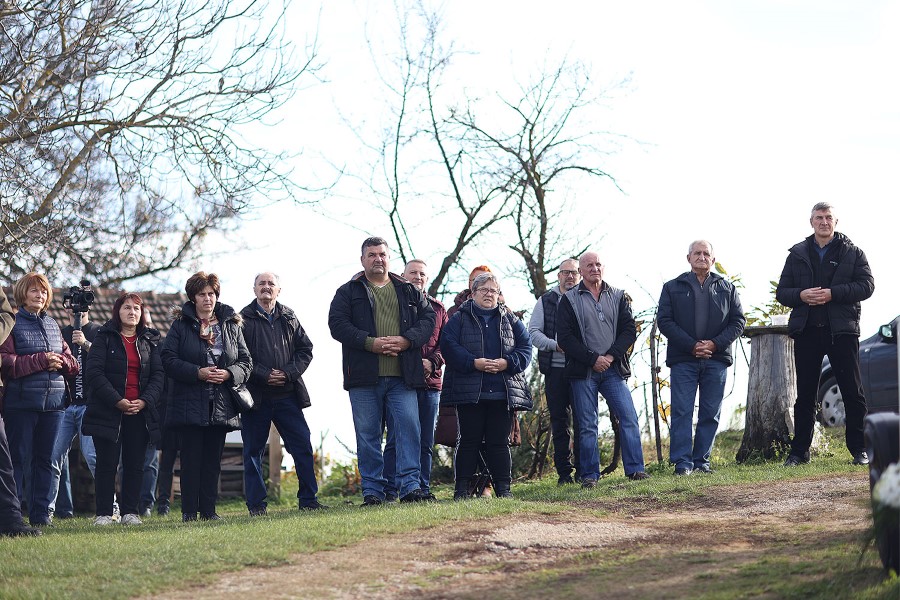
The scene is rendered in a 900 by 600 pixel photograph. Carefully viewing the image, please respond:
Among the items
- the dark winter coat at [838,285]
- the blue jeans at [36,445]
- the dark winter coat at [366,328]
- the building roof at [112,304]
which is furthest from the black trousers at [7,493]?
the building roof at [112,304]

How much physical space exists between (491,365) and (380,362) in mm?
908

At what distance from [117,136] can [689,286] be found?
8.86m

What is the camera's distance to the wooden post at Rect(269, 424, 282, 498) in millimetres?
15141

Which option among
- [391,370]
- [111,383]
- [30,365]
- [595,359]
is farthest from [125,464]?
[595,359]

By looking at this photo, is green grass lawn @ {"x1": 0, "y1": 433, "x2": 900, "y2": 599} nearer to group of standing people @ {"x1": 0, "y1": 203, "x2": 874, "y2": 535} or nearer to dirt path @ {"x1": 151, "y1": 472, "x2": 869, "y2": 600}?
dirt path @ {"x1": 151, "y1": 472, "x2": 869, "y2": 600}

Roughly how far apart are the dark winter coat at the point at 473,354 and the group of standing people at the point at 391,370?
0.01 meters

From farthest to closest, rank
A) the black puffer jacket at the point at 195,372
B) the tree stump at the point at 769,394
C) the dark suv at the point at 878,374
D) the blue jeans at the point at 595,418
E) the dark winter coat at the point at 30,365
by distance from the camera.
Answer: the dark suv at the point at 878,374 → the tree stump at the point at 769,394 → the blue jeans at the point at 595,418 → the dark winter coat at the point at 30,365 → the black puffer jacket at the point at 195,372

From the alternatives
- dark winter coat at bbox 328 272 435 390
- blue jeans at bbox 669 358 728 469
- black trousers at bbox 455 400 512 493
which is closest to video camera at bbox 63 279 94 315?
dark winter coat at bbox 328 272 435 390

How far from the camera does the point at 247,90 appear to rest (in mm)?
16219

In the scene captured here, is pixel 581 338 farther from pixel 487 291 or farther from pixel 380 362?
pixel 380 362

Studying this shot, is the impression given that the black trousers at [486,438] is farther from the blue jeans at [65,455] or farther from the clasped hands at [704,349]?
the blue jeans at [65,455]

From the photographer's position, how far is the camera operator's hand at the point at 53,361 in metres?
9.83

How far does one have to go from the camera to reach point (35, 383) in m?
9.84

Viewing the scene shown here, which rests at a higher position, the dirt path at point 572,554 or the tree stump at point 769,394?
the tree stump at point 769,394
